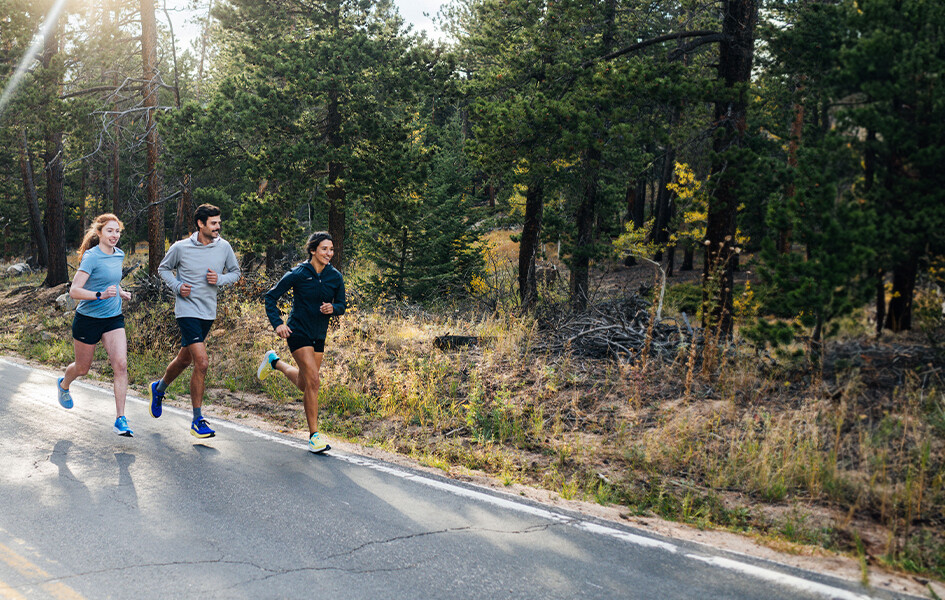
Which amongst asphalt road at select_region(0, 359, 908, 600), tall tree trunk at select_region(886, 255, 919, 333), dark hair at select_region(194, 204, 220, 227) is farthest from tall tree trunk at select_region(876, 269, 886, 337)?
dark hair at select_region(194, 204, 220, 227)

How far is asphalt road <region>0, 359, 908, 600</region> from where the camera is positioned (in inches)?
147

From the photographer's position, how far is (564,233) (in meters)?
22.7

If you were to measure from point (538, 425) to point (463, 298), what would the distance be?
13106 mm

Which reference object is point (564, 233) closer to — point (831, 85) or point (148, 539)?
point (831, 85)

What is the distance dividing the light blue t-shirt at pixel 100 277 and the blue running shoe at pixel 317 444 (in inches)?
102

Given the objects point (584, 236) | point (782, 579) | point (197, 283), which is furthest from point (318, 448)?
point (584, 236)

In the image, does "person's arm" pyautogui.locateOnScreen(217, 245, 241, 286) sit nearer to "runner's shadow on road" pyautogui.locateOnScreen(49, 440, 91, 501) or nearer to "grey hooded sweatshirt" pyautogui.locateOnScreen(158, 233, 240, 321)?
"grey hooded sweatshirt" pyautogui.locateOnScreen(158, 233, 240, 321)

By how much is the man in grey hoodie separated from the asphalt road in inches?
32.2

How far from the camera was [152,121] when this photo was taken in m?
16.2

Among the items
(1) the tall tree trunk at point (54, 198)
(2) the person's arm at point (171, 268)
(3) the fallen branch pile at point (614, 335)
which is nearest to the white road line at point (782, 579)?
(3) the fallen branch pile at point (614, 335)

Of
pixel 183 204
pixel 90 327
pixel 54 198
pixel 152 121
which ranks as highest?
pixel 152 121

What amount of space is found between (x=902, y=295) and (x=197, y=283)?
6875 mm

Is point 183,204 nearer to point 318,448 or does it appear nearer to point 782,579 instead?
point 318,448

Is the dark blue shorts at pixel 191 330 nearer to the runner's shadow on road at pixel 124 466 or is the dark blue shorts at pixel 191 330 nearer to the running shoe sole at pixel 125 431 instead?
the running shoe sole at pixel 125 431
